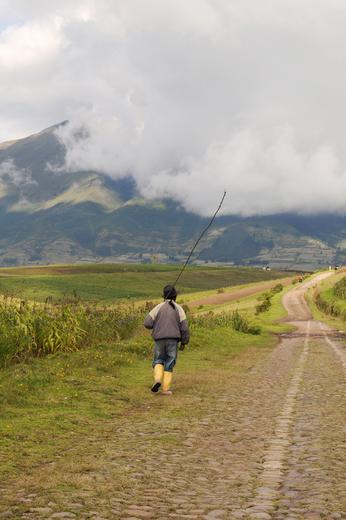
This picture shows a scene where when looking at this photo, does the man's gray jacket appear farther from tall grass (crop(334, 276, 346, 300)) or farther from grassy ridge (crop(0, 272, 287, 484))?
tall grass (crop(334, 276, 346, 300))

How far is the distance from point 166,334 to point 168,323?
31cm

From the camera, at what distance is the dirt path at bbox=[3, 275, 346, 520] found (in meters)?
7.41

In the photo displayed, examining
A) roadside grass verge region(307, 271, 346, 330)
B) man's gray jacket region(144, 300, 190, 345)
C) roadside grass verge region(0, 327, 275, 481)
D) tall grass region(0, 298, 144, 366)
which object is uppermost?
man's gray jacket region(144, 300, 190, 345)

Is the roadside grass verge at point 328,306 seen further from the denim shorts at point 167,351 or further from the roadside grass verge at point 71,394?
the denim shorts at point 167,351

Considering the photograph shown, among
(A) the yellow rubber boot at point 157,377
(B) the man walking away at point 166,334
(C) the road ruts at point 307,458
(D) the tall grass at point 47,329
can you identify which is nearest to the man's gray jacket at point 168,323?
(B) the man walking away at point 166,334

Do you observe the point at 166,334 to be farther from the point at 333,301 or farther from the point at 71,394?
the point at 333,301

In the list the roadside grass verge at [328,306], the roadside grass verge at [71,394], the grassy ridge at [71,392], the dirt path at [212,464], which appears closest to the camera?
the dirt path at [212,464]

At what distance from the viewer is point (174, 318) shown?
56.9 feet

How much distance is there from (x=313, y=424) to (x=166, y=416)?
3.17 m

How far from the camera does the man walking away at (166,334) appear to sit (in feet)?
56.4

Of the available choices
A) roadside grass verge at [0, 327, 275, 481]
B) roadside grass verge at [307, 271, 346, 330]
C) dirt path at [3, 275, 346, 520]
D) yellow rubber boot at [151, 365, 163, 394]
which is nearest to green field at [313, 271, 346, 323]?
roadside grass verge at [307, 271, 346, 330]

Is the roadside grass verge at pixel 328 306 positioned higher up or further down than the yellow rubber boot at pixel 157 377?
further down

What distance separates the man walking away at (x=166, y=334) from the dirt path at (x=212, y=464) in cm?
87

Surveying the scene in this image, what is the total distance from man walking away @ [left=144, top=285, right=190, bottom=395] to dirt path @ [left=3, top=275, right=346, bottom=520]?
0.87 metres
